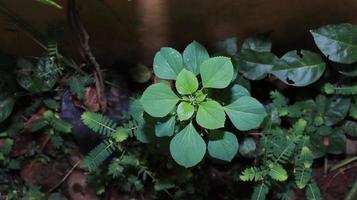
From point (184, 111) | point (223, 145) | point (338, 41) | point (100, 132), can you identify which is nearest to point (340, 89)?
point (338, 41)

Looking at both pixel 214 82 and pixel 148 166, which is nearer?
pixel 214 82

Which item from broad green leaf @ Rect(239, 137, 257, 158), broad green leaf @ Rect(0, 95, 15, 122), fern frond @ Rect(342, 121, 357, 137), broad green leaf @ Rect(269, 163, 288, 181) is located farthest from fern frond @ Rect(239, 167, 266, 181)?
broad green leaf @ Rect(0, 95, 15, 122)

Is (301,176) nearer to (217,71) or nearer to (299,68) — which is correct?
(299,68)

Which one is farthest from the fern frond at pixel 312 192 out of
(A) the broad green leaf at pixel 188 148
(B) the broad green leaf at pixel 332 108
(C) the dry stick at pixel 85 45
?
(C) the dry stick at pixel 85 45

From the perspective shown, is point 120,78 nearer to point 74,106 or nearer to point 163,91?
point 74,106

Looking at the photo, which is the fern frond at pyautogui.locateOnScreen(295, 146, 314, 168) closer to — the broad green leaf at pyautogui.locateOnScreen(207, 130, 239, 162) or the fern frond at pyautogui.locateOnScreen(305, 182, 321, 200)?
the fern frond at pyautogui.locateOnScreen(305, 182, 321, 200)

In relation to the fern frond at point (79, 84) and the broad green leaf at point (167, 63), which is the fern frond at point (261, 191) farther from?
the fern frond at point (79, 84)

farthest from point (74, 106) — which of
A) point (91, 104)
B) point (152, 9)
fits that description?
point (152, 9)
